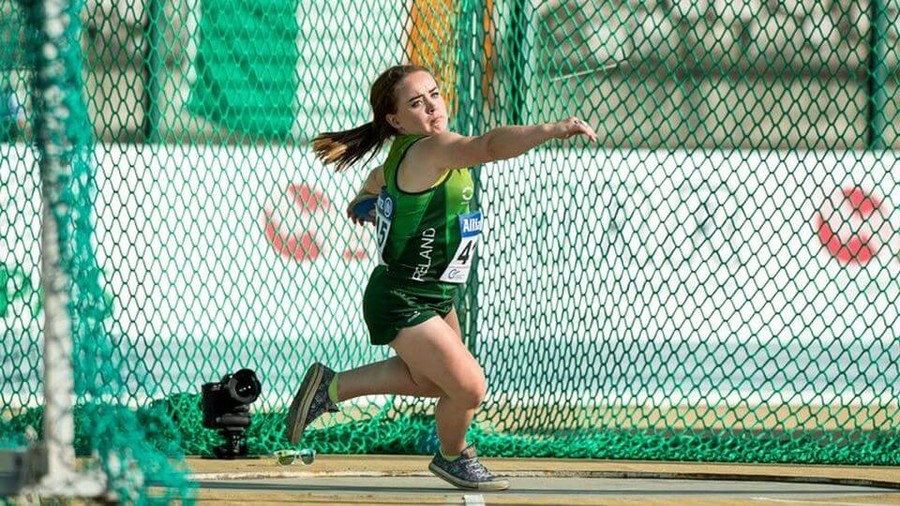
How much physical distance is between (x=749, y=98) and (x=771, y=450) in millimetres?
5221

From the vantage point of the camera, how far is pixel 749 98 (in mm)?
12305

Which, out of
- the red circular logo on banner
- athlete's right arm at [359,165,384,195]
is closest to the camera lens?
athlete's right arm at [359,165,384,195]

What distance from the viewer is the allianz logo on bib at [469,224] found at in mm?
5910

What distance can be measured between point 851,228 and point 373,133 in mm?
4680

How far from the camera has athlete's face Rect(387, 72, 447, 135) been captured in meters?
5.96

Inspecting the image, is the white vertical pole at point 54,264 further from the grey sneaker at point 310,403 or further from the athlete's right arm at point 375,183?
the athlete's right arm at point 375,183

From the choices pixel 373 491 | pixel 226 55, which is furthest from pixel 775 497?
pixel 226 55

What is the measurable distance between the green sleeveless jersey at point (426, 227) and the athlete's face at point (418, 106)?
7cm

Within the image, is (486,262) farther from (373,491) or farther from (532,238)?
(373,491)

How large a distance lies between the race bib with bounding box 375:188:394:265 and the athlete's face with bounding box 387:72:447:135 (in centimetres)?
25

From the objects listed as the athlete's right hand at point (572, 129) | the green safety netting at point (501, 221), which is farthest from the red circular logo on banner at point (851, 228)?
the athlete's right hand at point (572, 129)

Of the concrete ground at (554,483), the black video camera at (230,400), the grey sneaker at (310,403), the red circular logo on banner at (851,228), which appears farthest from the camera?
the red circular logo on banner at (851,228)

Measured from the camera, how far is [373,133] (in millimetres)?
6148

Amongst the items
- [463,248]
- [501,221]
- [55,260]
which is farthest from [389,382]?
[501,221]
